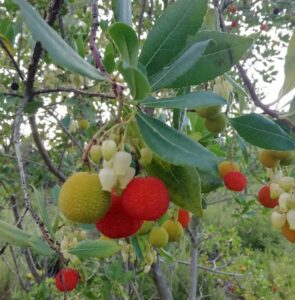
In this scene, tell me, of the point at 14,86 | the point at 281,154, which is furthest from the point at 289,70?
the point at 14,86

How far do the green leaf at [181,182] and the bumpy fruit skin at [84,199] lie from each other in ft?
0.30

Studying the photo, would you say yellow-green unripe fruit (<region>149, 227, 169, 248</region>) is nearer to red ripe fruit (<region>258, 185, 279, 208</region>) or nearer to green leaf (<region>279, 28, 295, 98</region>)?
red ripe fruit (<region>258, 185, 279, 208</region>)

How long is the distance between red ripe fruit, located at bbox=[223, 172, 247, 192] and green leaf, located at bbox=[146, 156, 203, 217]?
23cm

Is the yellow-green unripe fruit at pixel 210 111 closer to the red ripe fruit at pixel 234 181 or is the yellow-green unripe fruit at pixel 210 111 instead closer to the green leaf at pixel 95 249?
the red ripe fruit at pixel 234 181

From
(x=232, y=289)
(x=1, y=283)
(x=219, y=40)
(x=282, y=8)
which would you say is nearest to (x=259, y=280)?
(x=232, y=289)

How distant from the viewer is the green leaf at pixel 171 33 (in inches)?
21.0

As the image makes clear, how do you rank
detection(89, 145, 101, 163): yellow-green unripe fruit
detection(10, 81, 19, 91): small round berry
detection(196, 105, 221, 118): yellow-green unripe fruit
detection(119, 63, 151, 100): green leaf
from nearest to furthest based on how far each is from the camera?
detection(119, 63, 151, 100): green leaf → detection(89, 145, 101, 163): yellow-green unripe fruit → detection(196, 105, 221, 118): yellow-green unripe fruit → detection(10, 81, 19, 91): small round berry

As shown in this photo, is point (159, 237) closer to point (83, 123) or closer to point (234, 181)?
point (234, 181)

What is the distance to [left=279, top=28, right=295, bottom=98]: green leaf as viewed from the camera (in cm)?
67

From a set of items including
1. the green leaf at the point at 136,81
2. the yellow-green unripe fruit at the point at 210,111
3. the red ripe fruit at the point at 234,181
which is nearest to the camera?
the green leaf at the point at 136,81

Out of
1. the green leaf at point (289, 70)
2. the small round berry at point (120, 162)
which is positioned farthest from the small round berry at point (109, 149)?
the green leaf at point (289, 70)

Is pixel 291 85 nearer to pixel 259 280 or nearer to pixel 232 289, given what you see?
pixel 259 280

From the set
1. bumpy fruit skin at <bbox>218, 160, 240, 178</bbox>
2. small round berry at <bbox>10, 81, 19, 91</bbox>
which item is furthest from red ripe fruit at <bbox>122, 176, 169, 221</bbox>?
small round berry at <bbox>10, 81, 19, 91</bbox>

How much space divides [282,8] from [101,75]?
7.60 feet
